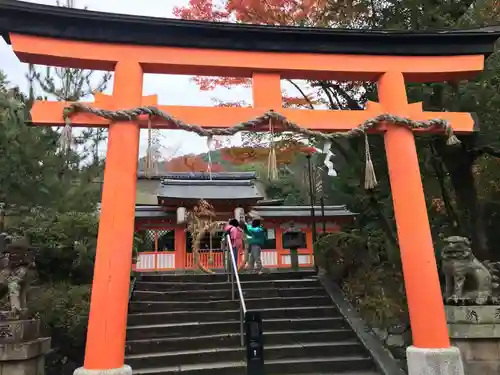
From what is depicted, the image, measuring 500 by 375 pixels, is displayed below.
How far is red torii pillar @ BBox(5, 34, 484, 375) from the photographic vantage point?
443 cm

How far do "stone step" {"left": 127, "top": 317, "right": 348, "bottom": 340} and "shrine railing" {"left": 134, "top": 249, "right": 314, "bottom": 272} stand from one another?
319 inches

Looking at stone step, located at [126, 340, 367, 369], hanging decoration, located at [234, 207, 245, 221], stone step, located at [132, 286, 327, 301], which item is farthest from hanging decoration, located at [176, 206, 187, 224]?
stone step, located at [126, 340, 367, 369]

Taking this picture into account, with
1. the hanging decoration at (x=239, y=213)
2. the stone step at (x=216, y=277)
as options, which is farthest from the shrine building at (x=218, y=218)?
the stone step at (x=216, y=277)

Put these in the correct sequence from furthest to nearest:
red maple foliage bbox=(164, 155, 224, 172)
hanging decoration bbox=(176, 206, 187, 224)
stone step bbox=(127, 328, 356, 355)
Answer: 1. red maple foliage bbox=(164, 155, 224, 172)
2. hanging decoration bbox=(176, 206, 187, 224)
3. stone step bbox=(127, 328, 356, 355)

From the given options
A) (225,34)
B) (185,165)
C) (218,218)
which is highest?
(185,165)

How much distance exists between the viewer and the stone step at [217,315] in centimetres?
641

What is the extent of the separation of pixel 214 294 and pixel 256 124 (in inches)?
148

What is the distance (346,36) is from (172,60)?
2.49m

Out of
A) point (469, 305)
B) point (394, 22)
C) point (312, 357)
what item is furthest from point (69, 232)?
point (394, 22)

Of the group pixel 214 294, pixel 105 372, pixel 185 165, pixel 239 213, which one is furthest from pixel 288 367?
pixel 185 165

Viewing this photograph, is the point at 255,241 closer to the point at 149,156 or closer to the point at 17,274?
the point at 149,156

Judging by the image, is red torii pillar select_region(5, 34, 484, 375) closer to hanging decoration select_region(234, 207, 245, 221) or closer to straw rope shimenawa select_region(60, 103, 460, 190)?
straw rope shimenawa select_region(60, 103, 460, 190)

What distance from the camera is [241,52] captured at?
5.45 meters

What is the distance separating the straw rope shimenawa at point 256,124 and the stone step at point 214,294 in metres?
3.10
